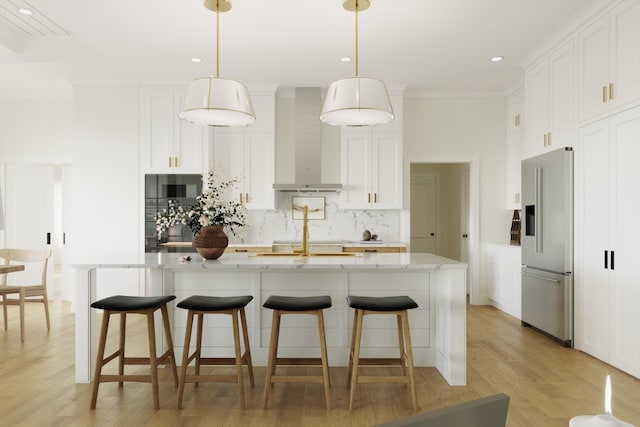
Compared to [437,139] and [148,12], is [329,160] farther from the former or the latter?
[148,12]

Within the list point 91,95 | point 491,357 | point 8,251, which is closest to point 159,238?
point 8,251

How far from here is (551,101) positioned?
14.7ft

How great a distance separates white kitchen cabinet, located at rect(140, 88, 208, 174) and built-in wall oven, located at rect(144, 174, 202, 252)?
107 millimetres

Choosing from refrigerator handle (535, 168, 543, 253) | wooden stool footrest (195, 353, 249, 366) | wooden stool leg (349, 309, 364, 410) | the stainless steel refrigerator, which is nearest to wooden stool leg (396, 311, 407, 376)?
wooden stool leg (349, 309, 364, 410)

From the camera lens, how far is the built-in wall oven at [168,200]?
5746 millimetres

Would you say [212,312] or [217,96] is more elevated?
[217,96]

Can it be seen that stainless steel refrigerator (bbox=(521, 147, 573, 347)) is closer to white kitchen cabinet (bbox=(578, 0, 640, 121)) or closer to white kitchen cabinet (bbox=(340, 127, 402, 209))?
white kitchen cabinet (bbox=(578, 0, 640, 121))

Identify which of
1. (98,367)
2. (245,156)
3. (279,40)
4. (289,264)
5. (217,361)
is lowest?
(217,361)

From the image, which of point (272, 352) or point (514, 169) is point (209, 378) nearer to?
point (272, 352)

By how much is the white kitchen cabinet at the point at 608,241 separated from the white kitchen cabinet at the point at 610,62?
132mm

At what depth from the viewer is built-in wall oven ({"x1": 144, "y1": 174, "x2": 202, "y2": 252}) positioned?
18.9 feet

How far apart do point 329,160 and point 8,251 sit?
401cm

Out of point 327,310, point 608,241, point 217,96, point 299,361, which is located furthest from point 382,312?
point 608,241

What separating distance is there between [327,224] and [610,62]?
3753mm
